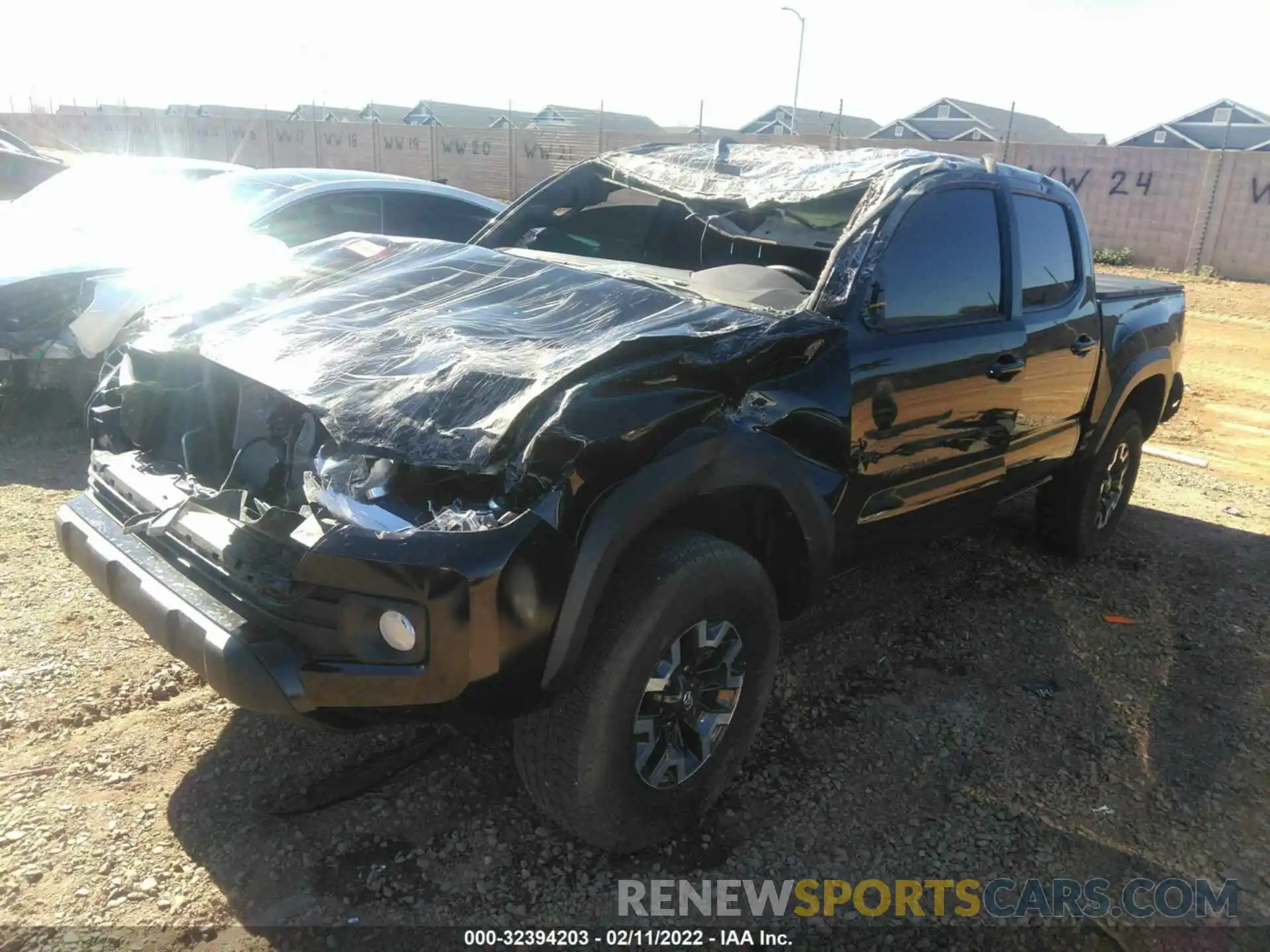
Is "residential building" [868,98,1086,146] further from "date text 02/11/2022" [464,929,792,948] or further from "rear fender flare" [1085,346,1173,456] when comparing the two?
"date text 02/11/2022" [464,929,792,948]

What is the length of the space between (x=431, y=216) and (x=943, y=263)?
4.57 m

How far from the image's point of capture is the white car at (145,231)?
515 centimetres

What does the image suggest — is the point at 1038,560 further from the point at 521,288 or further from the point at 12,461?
the point at 12,461

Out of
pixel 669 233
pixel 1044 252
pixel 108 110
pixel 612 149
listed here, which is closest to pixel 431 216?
pixel 669 233

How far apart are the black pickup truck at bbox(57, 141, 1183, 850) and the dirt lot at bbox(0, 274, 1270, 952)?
0.33 meters

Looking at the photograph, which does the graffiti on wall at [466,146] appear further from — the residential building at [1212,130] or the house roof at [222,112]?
the residential building at [1212,130]

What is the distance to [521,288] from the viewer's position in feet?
10.5

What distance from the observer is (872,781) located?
9.70 feet

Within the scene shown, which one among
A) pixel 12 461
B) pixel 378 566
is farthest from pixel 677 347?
pixel 12 461

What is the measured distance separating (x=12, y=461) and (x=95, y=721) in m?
3.04

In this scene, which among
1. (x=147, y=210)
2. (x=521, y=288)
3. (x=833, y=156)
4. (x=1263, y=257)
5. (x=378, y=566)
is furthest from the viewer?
(x=1263, y=257)

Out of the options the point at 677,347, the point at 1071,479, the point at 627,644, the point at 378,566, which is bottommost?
the point at 1071,479

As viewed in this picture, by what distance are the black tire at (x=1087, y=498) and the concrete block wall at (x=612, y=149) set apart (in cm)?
617

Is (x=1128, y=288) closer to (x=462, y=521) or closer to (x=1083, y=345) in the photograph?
(x=1083, y=345)
